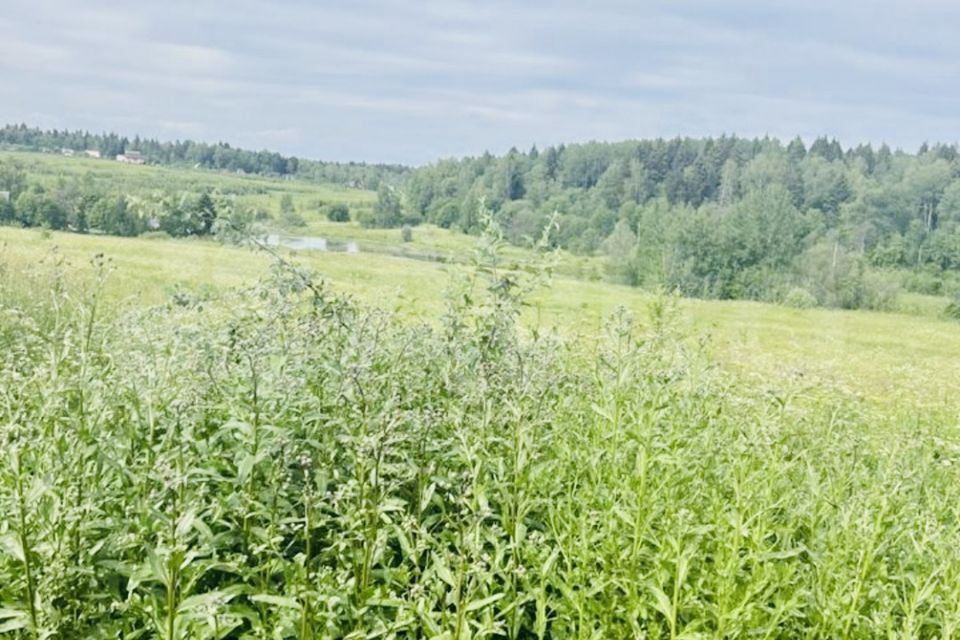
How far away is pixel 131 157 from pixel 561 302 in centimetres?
245

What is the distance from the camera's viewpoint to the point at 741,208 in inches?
197

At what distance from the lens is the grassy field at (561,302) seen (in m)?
3.22

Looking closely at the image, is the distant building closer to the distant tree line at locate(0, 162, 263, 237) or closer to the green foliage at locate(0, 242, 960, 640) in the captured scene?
the distant tree line at locate(0, 162, 263, 237)

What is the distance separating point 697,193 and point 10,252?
3892 mm

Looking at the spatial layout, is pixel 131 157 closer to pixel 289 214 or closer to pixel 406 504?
pixel 289 214

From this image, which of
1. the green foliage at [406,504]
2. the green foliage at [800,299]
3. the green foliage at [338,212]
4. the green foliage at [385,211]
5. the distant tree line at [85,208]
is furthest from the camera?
the green foliage at [800,299]

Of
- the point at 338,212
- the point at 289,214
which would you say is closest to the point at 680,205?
the point at 338,212

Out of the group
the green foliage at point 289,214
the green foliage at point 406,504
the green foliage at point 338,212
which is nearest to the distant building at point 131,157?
the green foliage at point 289,214

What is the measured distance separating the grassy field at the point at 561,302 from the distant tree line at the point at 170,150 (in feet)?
1.24

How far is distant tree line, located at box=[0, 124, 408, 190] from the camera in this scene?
163 inches

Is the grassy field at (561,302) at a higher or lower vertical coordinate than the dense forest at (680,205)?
lower

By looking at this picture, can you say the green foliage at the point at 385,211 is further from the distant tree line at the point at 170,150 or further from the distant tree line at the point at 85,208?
the distant tree line at the point at 85,208

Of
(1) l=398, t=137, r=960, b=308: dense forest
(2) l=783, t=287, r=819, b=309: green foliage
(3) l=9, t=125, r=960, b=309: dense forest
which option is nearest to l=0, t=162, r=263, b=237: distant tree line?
(3) l=9, t=125, r=960, b=309: dense forest

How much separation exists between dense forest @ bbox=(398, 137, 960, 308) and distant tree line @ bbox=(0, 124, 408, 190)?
0.34 meters
